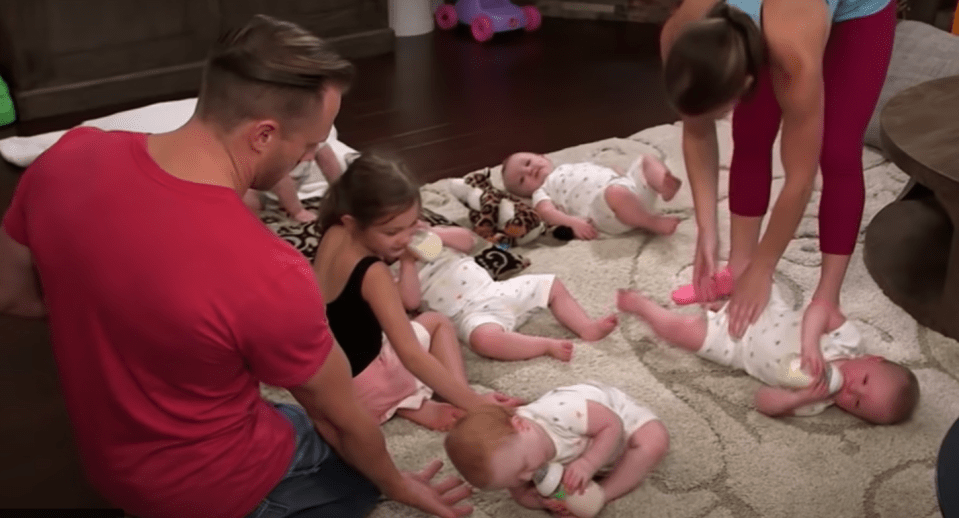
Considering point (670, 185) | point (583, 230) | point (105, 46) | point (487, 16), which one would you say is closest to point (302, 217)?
point (583, 230)

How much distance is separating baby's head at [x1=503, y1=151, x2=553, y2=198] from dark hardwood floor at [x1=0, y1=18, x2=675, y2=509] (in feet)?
0.95

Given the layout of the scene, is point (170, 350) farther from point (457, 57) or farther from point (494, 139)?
point (457, 57)

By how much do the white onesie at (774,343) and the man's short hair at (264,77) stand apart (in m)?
1.12

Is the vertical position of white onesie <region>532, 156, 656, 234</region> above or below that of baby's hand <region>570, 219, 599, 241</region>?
above

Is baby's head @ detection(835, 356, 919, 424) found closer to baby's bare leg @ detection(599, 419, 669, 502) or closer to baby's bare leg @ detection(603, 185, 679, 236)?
baby's bare leg @ detection(599, 419, 669, 502)

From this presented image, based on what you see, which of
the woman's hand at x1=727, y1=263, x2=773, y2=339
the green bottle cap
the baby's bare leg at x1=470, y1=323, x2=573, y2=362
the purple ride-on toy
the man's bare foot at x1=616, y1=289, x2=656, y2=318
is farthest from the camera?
the purple ride-on toy

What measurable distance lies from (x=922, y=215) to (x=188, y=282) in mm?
2020

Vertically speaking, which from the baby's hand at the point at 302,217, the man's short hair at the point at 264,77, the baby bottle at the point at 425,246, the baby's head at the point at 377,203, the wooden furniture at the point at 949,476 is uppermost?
the man's short hair at the point at 264,77

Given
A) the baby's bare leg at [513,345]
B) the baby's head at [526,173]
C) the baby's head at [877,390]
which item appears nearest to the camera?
the baby's head at [877,390]

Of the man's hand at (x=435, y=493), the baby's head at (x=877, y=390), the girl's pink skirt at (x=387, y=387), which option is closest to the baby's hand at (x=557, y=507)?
the man's hand at (x=435, y=493)

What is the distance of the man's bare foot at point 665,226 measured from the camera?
241 cm

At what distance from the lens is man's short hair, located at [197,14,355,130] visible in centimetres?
107

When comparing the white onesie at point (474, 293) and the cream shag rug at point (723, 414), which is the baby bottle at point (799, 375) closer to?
the cream shag rug at point (723, 414)

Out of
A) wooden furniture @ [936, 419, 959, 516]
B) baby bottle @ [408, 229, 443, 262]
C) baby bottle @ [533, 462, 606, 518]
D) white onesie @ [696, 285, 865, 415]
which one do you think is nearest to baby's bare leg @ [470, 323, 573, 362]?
baby bottle @ [408, 229, 443, 262]
